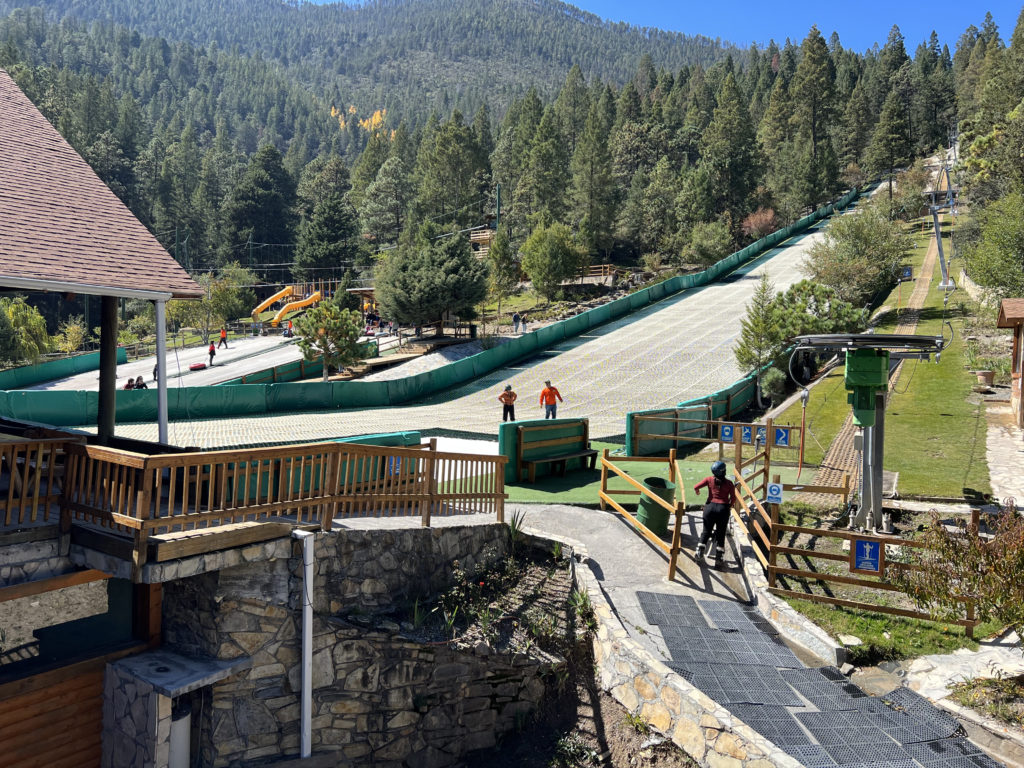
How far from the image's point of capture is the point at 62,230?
10.5 meters

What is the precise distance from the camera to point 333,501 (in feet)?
33.1

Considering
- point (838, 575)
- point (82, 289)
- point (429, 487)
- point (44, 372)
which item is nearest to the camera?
point (82, 289)

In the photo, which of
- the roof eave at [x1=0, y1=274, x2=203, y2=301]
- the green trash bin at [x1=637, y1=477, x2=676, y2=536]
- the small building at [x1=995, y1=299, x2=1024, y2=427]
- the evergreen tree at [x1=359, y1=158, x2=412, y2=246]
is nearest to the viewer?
the roof eave at [x1=0, y1=274, x2=203, y2=301]

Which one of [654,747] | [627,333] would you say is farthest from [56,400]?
[627,333]

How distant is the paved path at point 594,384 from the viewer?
24797 millimetres

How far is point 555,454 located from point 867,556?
886cm

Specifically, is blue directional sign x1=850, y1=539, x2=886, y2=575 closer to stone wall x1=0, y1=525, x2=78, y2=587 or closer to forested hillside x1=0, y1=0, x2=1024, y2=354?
stone wall x1=0, y1=525, x2=78, y2=587

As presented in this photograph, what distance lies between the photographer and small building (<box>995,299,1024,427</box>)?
2111 cm

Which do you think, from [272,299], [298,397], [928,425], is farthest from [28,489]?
[272,299]

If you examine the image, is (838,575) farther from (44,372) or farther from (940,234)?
(940,234)

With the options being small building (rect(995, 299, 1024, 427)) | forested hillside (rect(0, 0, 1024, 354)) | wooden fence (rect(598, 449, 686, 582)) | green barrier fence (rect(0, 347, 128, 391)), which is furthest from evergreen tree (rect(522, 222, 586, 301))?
wooden fence (rect(598, 449, 686, 582))

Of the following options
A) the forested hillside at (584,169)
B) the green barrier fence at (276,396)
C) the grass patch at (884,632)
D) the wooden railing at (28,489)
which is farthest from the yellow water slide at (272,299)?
the grass patch at (884,632)

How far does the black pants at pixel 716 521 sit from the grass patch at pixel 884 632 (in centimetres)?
156

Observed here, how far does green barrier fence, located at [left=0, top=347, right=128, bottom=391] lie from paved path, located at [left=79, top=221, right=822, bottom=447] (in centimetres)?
1329
